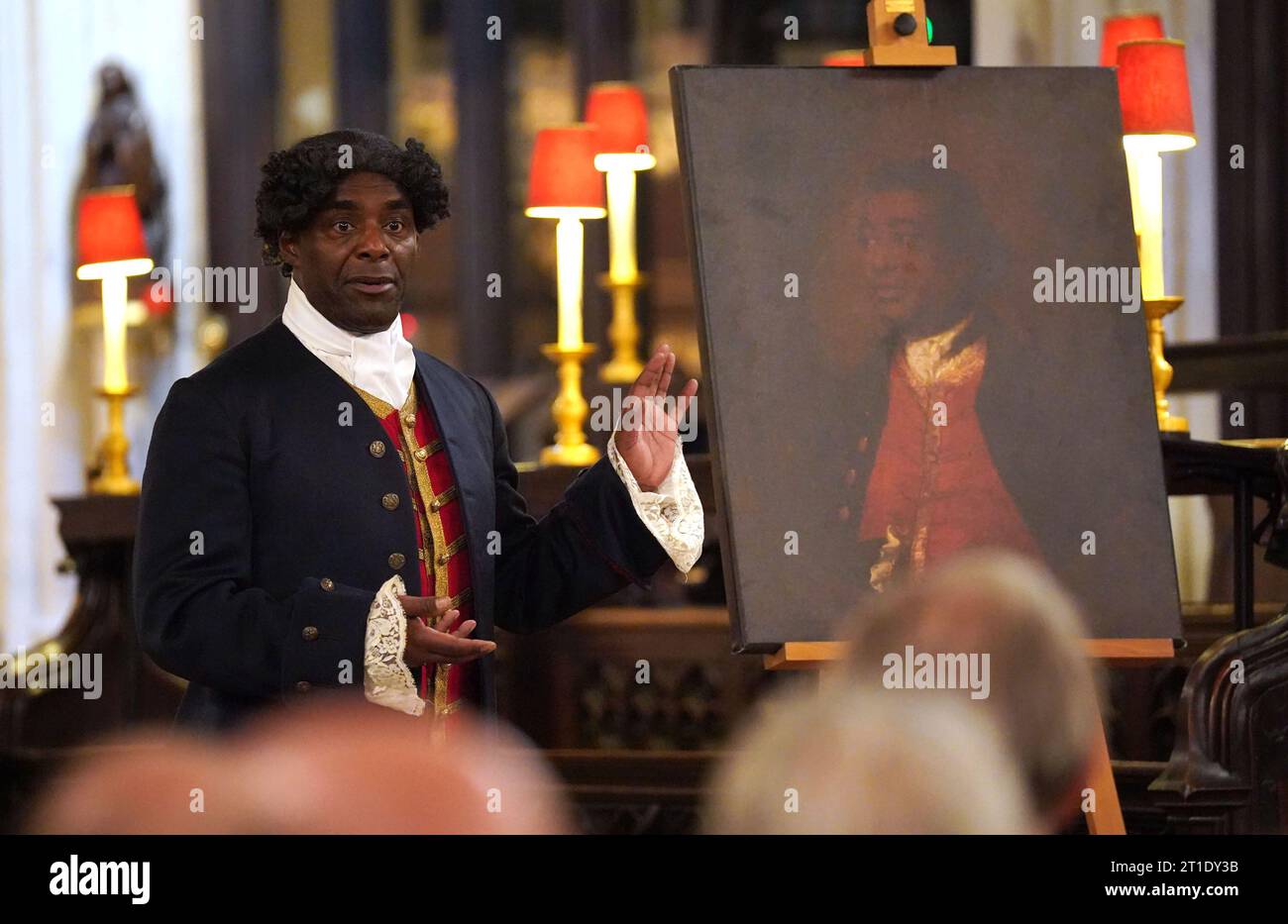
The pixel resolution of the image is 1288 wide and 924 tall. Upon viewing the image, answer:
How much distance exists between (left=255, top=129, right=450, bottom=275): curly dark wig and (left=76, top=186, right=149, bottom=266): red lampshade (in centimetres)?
196

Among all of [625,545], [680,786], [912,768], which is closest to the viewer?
[912,768]

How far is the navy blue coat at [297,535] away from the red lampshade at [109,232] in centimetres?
195

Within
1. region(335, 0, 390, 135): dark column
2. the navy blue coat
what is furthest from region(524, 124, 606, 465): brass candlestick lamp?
region(335, 0, 390, 135): dark column

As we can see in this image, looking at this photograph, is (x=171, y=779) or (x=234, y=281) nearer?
(x=171, y=779)

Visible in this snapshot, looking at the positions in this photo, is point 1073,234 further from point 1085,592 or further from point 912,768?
point 912,768

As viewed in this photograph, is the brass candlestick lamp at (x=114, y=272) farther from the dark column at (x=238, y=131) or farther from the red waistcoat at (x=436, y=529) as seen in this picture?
the dark column at (x=238, y=131)

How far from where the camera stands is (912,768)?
1.26 meters

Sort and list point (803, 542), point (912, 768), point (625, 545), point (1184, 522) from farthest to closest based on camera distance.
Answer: point (1184, 522) → point (803, 542) → point (625, 545) → point (912, 768)

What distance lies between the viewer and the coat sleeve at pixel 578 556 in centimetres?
257

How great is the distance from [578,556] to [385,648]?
36 centimetres

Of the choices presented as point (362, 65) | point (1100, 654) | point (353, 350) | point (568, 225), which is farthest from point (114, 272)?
point (362, 65)

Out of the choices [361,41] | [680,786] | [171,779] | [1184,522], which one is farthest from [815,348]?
[361,41]

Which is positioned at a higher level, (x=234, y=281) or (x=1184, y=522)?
(x=234, y=281)

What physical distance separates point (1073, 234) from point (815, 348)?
1.53ft
